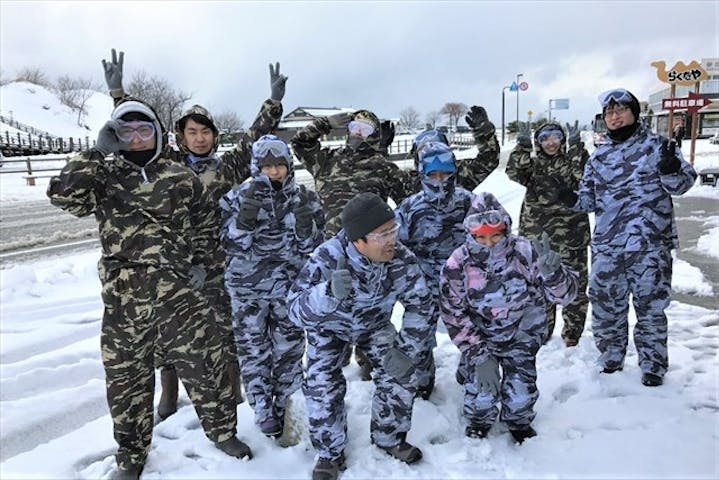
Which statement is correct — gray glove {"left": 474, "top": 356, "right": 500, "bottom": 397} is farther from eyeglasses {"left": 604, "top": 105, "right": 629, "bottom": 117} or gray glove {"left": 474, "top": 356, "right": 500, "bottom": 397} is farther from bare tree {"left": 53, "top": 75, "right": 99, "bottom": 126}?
bare tree {"left": 53, "top": 75, "right": 99, "bottom": 126}

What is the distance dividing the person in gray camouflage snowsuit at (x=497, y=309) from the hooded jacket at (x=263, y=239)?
954 mm

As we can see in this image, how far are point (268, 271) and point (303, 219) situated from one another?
37 cm

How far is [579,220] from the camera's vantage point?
431cm

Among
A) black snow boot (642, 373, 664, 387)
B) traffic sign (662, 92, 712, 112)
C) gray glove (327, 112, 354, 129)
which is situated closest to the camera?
black snow boot (642, 373, 664, 387)

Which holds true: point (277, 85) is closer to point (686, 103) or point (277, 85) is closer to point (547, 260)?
point (547, 260)

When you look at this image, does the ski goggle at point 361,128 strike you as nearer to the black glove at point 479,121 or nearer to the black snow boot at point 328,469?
the black glove at point 479,121

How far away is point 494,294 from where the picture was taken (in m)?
2.97

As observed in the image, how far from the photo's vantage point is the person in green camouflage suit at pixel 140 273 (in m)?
2.63

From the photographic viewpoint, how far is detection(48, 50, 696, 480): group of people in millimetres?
2664

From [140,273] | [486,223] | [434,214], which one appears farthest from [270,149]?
[486,223]

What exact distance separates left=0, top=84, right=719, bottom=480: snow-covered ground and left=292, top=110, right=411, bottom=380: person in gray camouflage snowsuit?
3.19ft

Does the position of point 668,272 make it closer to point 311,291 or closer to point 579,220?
point 579,220

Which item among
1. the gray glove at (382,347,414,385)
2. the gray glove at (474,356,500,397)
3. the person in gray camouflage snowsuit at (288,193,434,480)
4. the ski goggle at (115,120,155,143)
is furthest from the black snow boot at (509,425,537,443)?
the ski goggle at (115,120,155,143)

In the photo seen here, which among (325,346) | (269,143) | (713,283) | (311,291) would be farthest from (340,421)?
(713,283)
